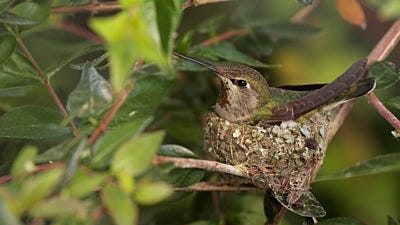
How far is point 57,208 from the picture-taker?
97cm

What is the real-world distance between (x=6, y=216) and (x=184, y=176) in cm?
81

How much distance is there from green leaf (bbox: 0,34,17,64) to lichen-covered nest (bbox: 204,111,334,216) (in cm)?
71

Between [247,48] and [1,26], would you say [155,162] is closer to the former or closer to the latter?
[1,26]

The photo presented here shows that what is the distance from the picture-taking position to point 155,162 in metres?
1.24

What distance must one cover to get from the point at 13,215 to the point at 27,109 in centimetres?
76

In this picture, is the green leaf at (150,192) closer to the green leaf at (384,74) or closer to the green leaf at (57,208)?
the green leaf at (57,208)

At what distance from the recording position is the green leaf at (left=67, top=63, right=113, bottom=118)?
1.34m

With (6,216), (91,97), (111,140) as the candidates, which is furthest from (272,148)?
(6,216)

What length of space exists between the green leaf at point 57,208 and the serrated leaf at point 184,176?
0.73 metres

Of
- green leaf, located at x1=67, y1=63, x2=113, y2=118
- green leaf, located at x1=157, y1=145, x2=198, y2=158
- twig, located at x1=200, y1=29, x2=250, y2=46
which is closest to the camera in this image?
green leaf, located at x1=67, y1=63, x2=113, y2=118

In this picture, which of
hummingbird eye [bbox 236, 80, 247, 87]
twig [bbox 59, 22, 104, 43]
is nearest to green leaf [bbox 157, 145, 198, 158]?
hummingbird eye [bbox 236, 80, 247, 87]

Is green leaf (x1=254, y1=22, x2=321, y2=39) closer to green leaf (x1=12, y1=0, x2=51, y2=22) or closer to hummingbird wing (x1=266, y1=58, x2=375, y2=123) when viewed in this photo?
hummingbird wing (x1=266, y1=58, x2=375, y2=123)

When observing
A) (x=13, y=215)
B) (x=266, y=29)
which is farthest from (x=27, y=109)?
(x=266, y=29)

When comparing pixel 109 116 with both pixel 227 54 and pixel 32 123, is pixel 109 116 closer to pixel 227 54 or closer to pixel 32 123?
pixel 32 123
